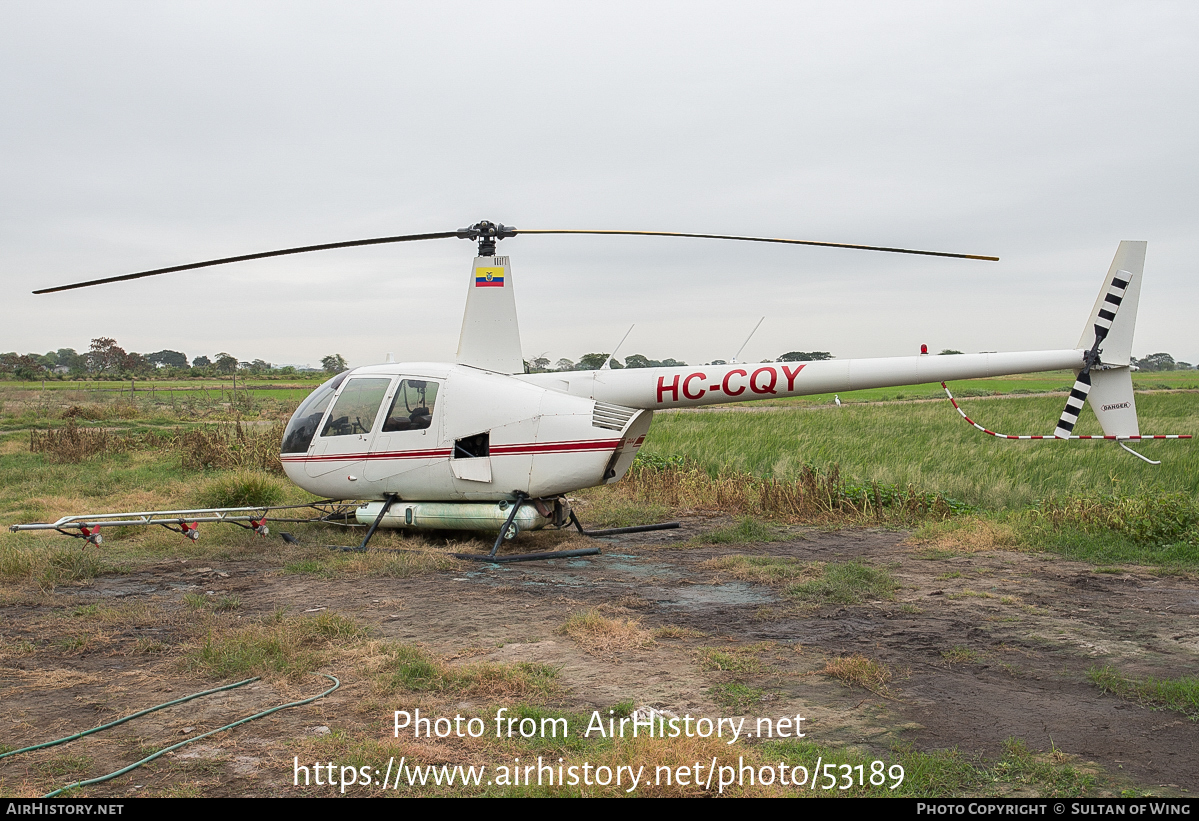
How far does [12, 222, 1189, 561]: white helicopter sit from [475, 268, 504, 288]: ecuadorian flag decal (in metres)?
0.02

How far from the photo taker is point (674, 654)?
575 centimetres

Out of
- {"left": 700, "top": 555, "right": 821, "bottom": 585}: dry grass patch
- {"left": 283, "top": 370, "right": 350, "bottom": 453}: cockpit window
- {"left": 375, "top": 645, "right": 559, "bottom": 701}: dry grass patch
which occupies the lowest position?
{"left": 700, "top": 555, "right": 821, "bottom": 585}: dry grass patch

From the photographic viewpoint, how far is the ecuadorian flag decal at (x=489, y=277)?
9.92 metres

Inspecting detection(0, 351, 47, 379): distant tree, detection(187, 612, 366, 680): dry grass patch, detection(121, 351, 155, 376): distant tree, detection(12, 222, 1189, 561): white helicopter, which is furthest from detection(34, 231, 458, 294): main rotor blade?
detection(121, 351, 155, 376): distant tree

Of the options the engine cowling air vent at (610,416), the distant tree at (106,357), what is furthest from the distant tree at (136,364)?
the engine cowling air vent at (610,416)

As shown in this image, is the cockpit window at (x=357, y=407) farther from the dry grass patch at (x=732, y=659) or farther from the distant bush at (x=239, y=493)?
the dry grass patch at (x=732, y=659)

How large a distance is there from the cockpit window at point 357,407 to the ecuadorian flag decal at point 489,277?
169cm

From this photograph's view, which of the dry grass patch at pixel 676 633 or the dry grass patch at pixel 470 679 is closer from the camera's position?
the dry grass patch at pixel 470 679

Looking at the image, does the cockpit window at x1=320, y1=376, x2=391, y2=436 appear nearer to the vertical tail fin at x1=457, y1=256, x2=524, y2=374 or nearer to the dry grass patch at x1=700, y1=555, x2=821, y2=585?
the vertical tail fin at x1=457, y1=256, x2=524, y2=374

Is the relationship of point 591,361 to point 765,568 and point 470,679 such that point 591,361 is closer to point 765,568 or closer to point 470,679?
point 765,568

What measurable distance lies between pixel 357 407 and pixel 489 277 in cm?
234

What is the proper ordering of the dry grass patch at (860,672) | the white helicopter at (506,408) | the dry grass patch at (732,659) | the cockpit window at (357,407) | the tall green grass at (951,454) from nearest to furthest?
the dry grass patch at (860,672)
the dry grass patch at (732,659)
the white helicopter at (506,408)
the cockpit window at (357,407)
the tall green grass at (951,454)

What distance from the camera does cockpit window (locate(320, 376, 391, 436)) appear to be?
33.0 ft

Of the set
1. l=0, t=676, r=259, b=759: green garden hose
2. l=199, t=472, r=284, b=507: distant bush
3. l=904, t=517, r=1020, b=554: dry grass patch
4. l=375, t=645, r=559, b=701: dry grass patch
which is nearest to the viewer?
l=0, t=676, r=259, b=759: green garden hose
